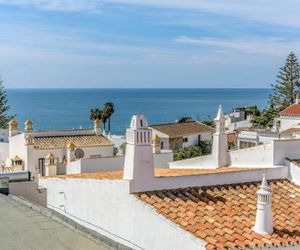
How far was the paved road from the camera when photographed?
10883 millimetres

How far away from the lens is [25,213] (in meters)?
13.5

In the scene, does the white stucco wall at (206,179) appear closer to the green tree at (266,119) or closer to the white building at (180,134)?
the white building at (180,134)

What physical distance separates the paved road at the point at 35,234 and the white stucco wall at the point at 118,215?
75cm

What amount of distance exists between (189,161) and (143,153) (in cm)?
618

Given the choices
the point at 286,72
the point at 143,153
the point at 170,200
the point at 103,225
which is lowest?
the point at 103,225

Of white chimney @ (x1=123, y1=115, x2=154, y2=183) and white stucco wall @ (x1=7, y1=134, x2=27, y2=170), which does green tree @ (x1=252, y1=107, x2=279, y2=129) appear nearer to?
white stucco wall @ (x1=7, y1=134, x2=27, y2=170)

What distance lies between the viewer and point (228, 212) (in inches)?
452

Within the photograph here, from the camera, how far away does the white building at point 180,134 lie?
53250mm

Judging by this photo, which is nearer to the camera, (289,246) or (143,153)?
(289,246)

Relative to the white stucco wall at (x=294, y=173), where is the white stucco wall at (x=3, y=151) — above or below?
below

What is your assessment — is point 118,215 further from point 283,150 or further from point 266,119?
point 266,119

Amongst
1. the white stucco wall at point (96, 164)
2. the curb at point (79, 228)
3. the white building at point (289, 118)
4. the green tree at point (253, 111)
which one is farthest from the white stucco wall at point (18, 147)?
the green tree at point (253, 111)

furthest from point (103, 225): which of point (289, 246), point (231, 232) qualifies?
point (289, 246)

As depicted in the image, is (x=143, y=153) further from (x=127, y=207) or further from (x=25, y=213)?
(x=25, y=213)
